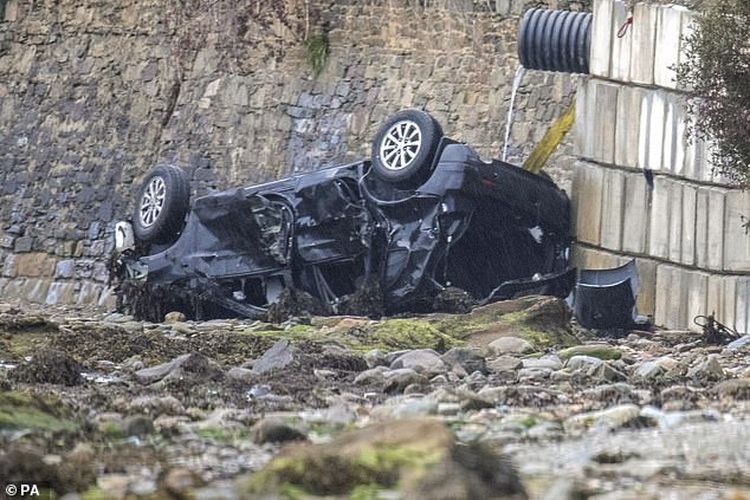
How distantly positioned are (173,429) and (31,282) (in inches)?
865

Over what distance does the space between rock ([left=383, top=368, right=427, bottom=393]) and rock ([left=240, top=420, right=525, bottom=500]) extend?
445 centimetres

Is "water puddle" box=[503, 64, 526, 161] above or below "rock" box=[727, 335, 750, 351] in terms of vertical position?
above

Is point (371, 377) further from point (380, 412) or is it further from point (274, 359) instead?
point (380, 412)

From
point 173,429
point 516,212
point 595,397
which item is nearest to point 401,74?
point 516,212

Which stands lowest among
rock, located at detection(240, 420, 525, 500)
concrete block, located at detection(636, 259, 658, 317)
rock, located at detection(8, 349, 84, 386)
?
concrete block, located at detection(636, 259, 658, 317)

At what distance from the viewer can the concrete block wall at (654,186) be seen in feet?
66.8

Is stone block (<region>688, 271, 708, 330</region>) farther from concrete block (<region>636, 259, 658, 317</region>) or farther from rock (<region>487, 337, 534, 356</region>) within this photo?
rock (<region>487, 337, 534, 356</region>)

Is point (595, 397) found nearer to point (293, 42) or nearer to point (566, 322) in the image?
point (566, 322)

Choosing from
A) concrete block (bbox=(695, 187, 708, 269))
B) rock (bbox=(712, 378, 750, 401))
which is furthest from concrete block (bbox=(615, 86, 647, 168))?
rock (bbox=(712, 378, 750, 401))

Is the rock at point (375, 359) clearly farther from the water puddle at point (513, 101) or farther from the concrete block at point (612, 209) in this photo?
the water puddle at point (513, 101)

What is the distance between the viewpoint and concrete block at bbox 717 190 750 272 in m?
20.2

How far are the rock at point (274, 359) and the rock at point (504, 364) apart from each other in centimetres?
141

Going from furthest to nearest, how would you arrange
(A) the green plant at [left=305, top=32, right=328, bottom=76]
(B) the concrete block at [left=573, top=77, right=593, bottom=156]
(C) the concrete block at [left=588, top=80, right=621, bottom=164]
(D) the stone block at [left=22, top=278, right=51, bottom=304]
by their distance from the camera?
(D) the stone block at [left=22, top=278, right=51, bottom=304], (A) the green plant at [left=305, top=32, right=328, bottom=76], (B) the concrete block at [left=573, top=77, right=593, bottom=156], (C) the concrete block at [left=588, top=80, right=621, bottom=164]

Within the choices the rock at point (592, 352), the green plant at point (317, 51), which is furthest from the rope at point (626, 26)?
the rock at point (592, 352)
